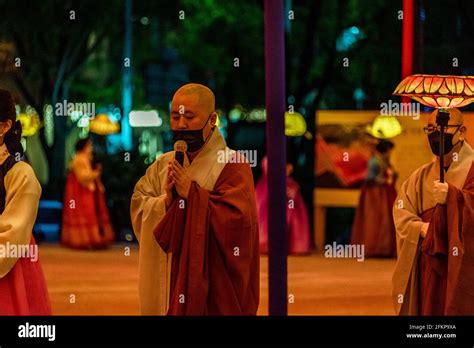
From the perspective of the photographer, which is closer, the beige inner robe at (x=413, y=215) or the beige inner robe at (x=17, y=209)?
the beige inner robe at (x=17, y=209)

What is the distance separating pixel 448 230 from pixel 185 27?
54.8 ft

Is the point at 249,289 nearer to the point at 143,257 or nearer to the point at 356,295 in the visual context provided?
the point at 143,257

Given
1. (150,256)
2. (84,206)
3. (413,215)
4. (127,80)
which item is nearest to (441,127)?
(413,215)

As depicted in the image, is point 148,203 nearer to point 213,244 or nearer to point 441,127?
point 213,244

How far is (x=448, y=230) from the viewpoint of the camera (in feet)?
25.0

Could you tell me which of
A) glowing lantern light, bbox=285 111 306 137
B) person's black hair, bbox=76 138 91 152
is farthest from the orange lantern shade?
glowing lantern light, bbox=285 111 306 137

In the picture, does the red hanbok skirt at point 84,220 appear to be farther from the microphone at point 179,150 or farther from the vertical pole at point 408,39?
the microphone at point 179,150

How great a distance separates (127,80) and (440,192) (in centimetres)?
1853

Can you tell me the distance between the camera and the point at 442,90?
25.2 ft

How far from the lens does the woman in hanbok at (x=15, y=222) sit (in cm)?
740

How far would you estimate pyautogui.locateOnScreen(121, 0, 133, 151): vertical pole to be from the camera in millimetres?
23281

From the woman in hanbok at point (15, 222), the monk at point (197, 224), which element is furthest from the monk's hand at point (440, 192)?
the woman in hanbok at point (15, 222)

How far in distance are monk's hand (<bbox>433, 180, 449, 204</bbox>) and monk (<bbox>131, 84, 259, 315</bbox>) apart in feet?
3.62
